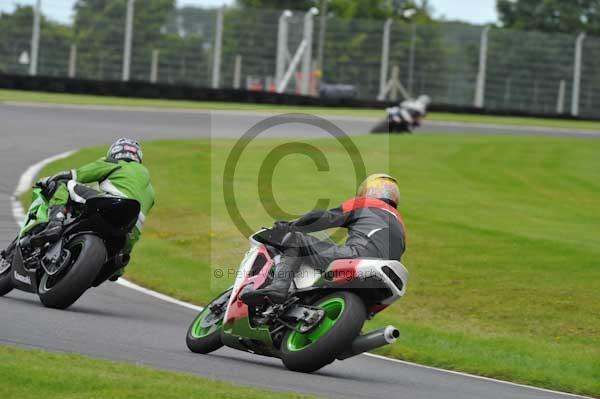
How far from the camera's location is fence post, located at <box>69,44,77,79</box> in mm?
36594

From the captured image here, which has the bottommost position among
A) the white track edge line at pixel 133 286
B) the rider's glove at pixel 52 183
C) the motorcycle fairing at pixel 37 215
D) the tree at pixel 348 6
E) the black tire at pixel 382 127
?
the white track edge line at pixel 133 286

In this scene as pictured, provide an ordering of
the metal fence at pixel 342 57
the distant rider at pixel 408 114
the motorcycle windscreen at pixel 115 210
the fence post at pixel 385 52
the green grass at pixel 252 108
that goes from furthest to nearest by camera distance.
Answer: the fence post at pixel 385 52
the metal fence at pixel 342 57
the green grass at pixel 252 108
the distant rider at pixel 408 114
the motorcycle windscreen at pixel 115 210

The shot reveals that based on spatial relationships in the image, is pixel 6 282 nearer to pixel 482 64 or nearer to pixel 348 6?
pixel 482 64

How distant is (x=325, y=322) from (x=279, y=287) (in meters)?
0.48

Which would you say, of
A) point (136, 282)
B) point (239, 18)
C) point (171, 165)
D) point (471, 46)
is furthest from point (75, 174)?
point (471, 46)

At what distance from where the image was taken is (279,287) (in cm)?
922

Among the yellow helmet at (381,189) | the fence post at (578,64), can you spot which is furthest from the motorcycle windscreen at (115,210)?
the fence post at (578,64)

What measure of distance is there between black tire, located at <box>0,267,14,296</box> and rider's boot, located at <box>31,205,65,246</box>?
42cm

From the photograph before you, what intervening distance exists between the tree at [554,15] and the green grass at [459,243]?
5245 cm

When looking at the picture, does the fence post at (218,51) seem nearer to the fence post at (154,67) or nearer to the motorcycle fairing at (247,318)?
the fence post at (154,67)

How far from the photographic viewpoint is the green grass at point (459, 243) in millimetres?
11664

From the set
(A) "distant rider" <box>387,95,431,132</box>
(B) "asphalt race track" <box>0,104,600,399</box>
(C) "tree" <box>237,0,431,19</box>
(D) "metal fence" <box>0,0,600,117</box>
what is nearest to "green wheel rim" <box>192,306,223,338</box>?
(B) "asphalt race track" <box>0,104,600,399</box>

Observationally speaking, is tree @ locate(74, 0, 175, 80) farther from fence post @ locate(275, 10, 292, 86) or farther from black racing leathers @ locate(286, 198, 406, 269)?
black racing leathers @ locate(286, 198, 406, 269)

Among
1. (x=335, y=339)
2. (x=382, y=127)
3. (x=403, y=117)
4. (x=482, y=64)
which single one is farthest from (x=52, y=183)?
(x=482, y=64)
